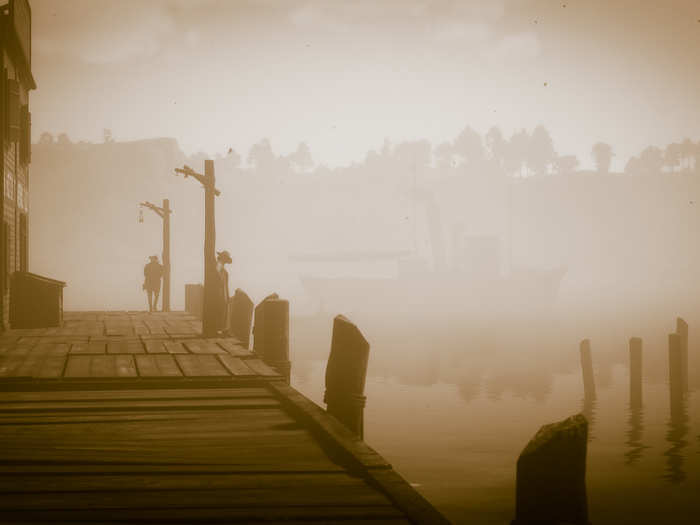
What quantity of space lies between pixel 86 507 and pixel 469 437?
1893 centimetres

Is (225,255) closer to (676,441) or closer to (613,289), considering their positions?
(676,441)

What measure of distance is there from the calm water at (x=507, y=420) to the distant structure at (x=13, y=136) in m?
9.63

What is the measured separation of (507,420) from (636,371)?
13.0ft

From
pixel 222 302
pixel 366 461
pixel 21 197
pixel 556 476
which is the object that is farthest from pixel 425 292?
pixel 556 476

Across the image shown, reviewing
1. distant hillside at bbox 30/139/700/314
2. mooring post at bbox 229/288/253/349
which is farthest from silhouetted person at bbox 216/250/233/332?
distant hillside at bbox 30/139/700/314

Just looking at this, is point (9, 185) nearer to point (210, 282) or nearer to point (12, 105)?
point (12, 105)

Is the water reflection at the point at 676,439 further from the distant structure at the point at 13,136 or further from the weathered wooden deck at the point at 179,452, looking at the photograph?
the distant structure at the point at 13,136

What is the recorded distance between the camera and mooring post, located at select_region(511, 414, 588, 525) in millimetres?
4012

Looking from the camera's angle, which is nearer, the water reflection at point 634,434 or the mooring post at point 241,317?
the mooring post at point 241,317

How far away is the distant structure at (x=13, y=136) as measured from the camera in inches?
739

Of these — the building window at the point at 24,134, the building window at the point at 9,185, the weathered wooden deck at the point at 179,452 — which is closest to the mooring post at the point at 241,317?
the weathered wooden deck at the point at 179,452

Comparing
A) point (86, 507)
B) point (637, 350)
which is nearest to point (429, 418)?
point (637, 350)

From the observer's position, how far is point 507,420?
86.5 feet

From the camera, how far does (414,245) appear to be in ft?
593
